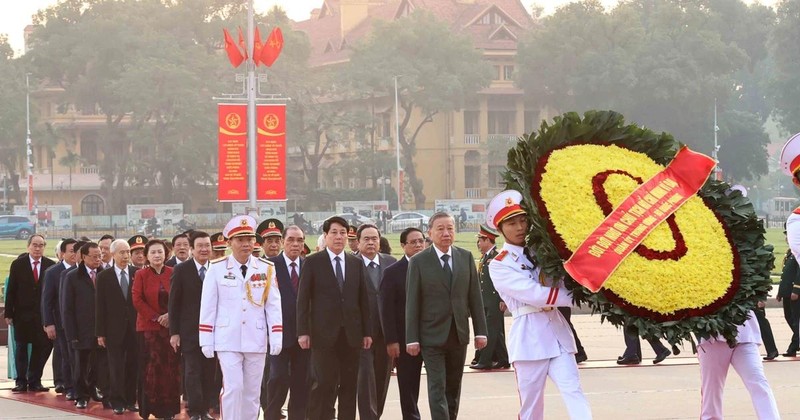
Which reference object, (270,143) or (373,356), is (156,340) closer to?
(373,356)

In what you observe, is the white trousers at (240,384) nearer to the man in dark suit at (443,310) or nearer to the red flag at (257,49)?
the man in dark suit at (443,310)

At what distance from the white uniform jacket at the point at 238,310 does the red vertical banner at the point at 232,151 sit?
21525 mm

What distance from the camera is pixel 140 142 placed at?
70.1m

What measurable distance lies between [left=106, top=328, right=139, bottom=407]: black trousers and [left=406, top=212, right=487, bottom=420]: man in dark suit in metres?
3.58

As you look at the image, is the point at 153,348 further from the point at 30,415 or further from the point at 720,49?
the point at 720,49

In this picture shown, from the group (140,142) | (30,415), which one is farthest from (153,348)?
(140,142)

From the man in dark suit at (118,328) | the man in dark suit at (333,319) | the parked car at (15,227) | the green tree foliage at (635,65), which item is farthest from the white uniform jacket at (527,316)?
the parked car at (15,227)

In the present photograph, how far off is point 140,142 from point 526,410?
64.2 m

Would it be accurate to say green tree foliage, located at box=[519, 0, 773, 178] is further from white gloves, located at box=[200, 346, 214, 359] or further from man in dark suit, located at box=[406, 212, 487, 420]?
white gloves, located at box=[200, 346, 214, 359]

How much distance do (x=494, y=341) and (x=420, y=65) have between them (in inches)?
2258

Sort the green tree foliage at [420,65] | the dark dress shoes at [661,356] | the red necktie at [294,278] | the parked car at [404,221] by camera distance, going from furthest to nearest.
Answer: the green tree foliage at [420,65] → the parked car at [404,221] → the dark dress shoes at [661,356] → the red necktie at [294,278]

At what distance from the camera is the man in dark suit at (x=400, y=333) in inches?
394

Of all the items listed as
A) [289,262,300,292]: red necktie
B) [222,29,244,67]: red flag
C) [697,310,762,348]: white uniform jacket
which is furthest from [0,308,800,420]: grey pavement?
[222,29,244,67]: red flag

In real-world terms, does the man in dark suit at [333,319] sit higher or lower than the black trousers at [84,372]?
higher
